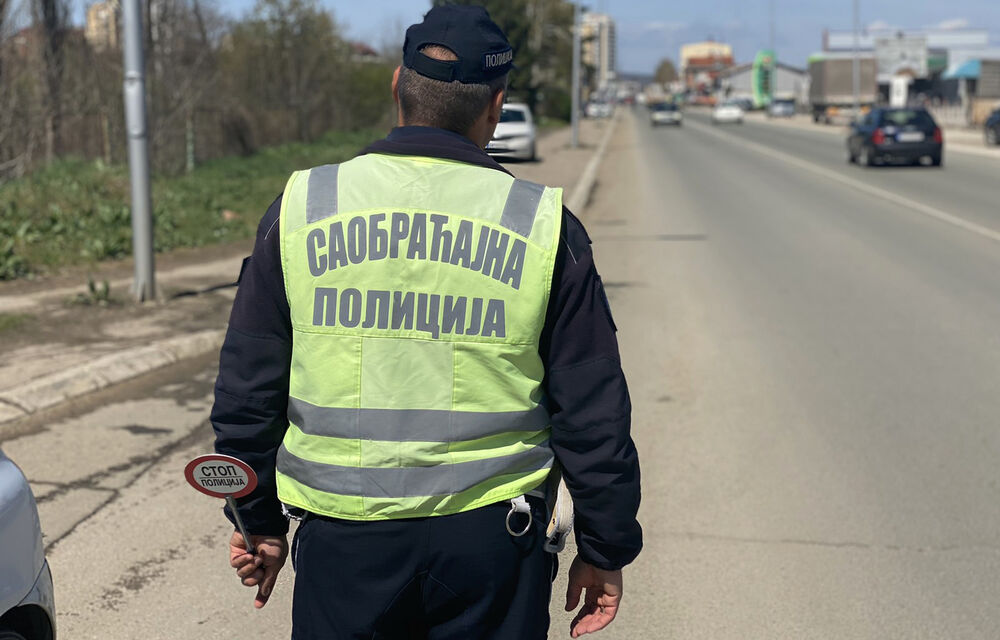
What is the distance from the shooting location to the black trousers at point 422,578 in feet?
6.56

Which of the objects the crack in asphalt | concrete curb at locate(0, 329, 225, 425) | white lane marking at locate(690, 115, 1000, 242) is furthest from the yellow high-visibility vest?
white lane marking at locate(690, 115, 1000, 242)

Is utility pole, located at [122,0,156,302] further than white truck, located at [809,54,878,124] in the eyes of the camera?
No

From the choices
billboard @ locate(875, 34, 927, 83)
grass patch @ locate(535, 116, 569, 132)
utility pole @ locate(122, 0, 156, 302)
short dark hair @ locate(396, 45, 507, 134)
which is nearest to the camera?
short dark hair @ locate(396, 45, 507, 134)

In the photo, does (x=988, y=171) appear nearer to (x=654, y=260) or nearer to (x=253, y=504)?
(x=654, y=260)

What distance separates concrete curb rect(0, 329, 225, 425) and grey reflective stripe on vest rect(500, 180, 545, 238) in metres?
4.90

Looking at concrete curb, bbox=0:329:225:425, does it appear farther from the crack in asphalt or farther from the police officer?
the police officer

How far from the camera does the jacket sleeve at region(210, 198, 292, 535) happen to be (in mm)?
2070

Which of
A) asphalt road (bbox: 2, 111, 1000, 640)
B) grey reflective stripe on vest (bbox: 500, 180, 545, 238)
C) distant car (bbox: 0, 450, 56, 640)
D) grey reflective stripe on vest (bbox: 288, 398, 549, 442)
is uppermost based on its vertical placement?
grey reflective stripe on vest (bbox: 500, 180, 545, 238)

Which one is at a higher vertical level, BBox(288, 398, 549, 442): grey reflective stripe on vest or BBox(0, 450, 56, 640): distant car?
BBox(288, 398, 549, 442): grey reflective stripe on vest

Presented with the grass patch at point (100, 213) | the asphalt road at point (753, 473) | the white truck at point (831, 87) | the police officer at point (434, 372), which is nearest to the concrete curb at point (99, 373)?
the asphalt road at point (753, 473)

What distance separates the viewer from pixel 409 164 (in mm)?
2033

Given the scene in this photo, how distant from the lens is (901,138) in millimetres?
27266

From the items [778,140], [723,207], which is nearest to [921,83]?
[778,140]

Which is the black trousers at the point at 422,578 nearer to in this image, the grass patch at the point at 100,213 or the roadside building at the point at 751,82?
the grass patch at the point at 100,213
